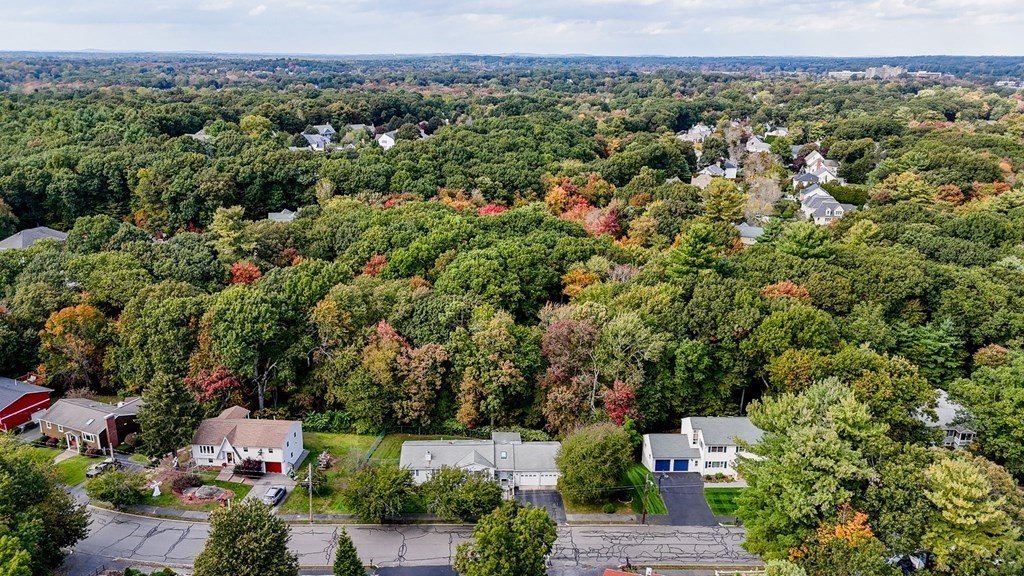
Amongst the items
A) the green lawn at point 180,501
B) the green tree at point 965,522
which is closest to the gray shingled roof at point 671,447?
the green tree at point 965,522

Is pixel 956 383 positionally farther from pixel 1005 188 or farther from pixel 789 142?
pixel 789 142

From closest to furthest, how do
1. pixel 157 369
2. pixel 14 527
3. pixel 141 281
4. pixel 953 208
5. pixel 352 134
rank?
pixel 14 527
pixel 157 369
pixel 141 281
pixel 953 208
pixel 352 134

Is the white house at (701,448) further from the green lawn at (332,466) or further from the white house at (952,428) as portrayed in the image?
the green lawn at (332,466)

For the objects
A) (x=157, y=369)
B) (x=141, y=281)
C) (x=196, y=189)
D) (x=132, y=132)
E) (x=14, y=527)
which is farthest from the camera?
(x=132, y=132)

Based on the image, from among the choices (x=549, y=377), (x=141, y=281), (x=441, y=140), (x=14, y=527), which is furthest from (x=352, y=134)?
(x=14, y=527)

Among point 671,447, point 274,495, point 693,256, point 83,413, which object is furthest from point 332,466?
point 693,256

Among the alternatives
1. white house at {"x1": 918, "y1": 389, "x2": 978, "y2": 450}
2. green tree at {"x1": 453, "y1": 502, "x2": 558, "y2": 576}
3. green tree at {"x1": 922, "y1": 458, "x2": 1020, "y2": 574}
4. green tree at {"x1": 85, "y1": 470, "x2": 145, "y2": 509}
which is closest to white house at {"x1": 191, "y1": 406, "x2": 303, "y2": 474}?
green tree at {"x1": 85, "y1": 470, "x2": 145, "y2": 509}

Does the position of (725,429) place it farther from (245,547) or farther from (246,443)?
(246,443)
